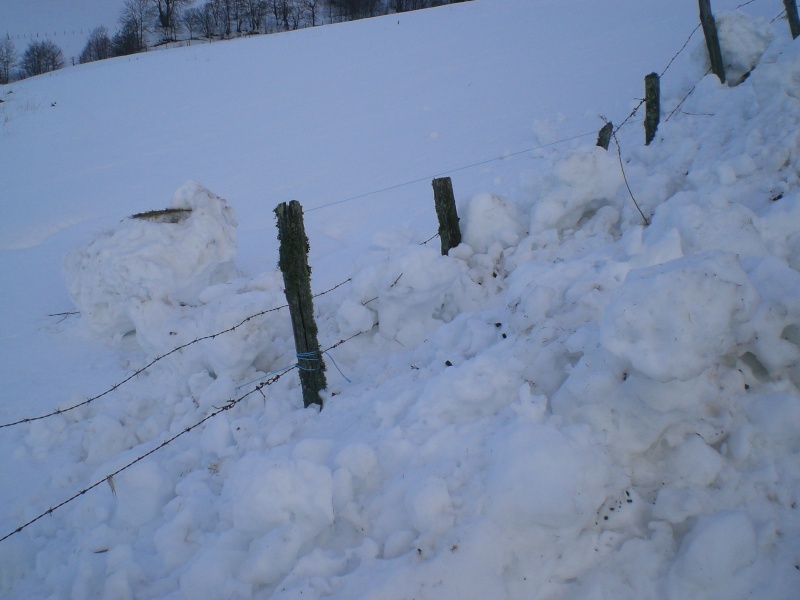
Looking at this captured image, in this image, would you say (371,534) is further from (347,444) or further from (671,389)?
(671,389)

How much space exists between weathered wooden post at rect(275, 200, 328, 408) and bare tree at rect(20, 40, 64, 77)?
4356cm

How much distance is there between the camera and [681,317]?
2.21 metres

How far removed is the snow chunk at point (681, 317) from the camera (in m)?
2.20

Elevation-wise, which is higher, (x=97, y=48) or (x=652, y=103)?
(x=97, y=48)

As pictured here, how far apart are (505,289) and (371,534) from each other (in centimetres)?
280

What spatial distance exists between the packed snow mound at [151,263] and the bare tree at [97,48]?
131 ft

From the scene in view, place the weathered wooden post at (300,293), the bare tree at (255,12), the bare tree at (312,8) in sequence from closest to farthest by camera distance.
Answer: the weathered wooden post at (300,293), the bare tree at (255,12), the bare tree at (312,8)

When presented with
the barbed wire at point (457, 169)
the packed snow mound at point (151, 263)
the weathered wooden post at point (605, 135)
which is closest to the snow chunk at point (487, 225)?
the weathered wooden post at point (605, 135)

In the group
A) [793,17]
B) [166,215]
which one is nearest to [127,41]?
[166,215]

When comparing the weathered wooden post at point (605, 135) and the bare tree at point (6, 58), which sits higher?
the bare tree at point (6, 58)

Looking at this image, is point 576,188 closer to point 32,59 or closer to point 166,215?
point 166,215

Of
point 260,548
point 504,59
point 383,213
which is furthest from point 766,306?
point 504,59

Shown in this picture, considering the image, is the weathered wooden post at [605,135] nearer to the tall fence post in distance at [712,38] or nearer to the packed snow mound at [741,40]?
the tall fence post in distance at [712,38]

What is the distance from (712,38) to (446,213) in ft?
19.4
